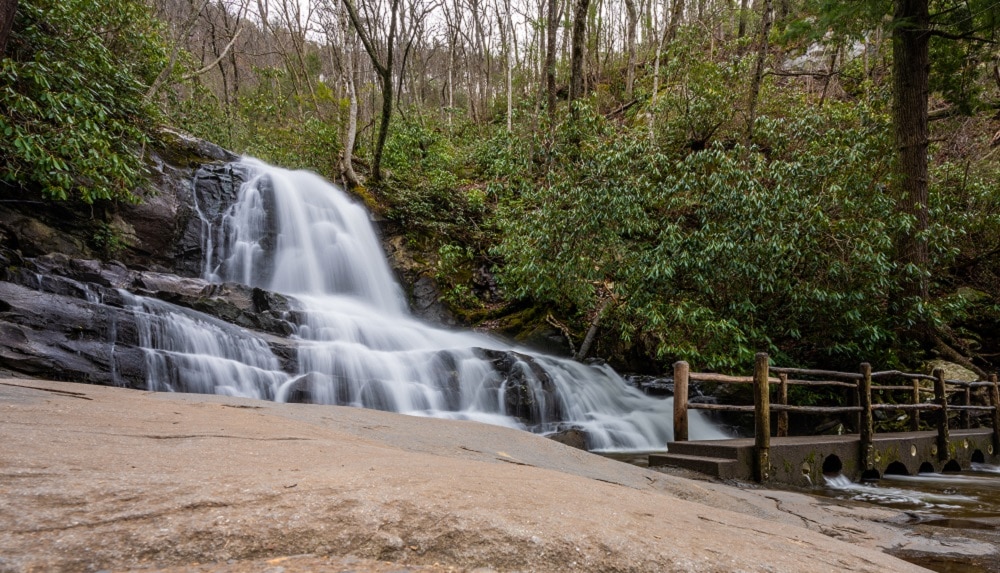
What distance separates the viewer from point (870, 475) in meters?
7.47

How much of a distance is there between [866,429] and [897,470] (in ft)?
5.23

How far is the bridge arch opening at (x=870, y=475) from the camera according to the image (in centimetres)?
739

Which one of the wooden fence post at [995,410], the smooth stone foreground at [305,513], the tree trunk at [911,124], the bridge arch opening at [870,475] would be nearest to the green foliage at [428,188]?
the tree trunk at [911,124]

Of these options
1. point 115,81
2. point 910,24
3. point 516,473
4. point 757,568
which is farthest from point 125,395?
point 910,24

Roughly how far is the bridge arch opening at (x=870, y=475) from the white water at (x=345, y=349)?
2.94 meters

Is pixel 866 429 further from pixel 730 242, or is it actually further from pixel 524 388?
pixel 524 388

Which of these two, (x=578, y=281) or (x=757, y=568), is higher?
(x=578, y=281)

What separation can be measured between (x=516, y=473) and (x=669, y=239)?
767cm

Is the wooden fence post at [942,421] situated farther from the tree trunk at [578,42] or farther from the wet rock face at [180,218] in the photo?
the wet rock face at [180,218]

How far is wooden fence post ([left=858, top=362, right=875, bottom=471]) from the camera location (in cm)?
729

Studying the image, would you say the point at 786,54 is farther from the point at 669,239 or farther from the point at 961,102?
the point at 669,239

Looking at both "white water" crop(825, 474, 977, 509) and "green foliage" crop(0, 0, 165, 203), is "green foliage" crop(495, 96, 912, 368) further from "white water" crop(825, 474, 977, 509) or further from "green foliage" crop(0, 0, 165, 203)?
"green foliage" crop(0, 0, 165, 203)

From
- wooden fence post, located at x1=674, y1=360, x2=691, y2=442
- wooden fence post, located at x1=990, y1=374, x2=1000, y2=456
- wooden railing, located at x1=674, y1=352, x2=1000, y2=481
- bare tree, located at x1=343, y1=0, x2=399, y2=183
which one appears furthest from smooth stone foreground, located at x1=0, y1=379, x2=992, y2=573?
bare tree, located at x1=343, y1=0, x2=399, y2=183

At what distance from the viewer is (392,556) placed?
5.60 feet
